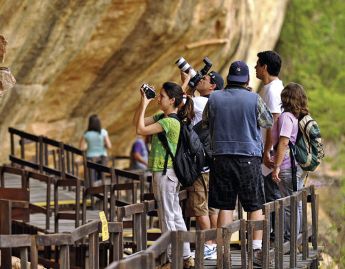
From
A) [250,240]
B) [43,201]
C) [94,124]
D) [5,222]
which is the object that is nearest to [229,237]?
[250,240]

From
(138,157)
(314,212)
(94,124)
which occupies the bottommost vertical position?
(314,212)

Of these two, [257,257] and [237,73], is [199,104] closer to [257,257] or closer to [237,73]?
[237,73]

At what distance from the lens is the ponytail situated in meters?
11.4

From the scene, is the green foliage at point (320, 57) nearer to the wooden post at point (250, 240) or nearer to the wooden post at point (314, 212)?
the wooden post at point (314, 212)

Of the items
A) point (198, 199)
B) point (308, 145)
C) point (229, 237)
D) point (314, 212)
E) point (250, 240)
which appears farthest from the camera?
point (314, 212)

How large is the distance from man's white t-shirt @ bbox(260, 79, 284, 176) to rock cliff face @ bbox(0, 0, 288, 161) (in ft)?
17.4

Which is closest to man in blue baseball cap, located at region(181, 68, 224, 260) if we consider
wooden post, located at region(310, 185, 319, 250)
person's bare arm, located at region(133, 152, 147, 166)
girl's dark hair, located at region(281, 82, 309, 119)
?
girl's dark hair, located at region(281, 82, 309, 119)

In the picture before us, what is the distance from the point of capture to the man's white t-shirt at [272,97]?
1238 centimetres

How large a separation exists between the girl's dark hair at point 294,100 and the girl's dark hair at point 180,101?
3.21 feet

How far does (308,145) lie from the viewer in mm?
12453

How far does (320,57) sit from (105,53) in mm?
15508

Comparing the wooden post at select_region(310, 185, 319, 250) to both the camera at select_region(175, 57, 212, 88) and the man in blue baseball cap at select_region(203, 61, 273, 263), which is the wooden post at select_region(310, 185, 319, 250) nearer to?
the man in blue baseball cap at select_region(203, 61, 273, 263)

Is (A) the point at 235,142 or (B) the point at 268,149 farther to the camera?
(B) the point at 268,149

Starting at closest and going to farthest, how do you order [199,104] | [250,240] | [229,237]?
[229,237] → [250,240] → [199,104]
